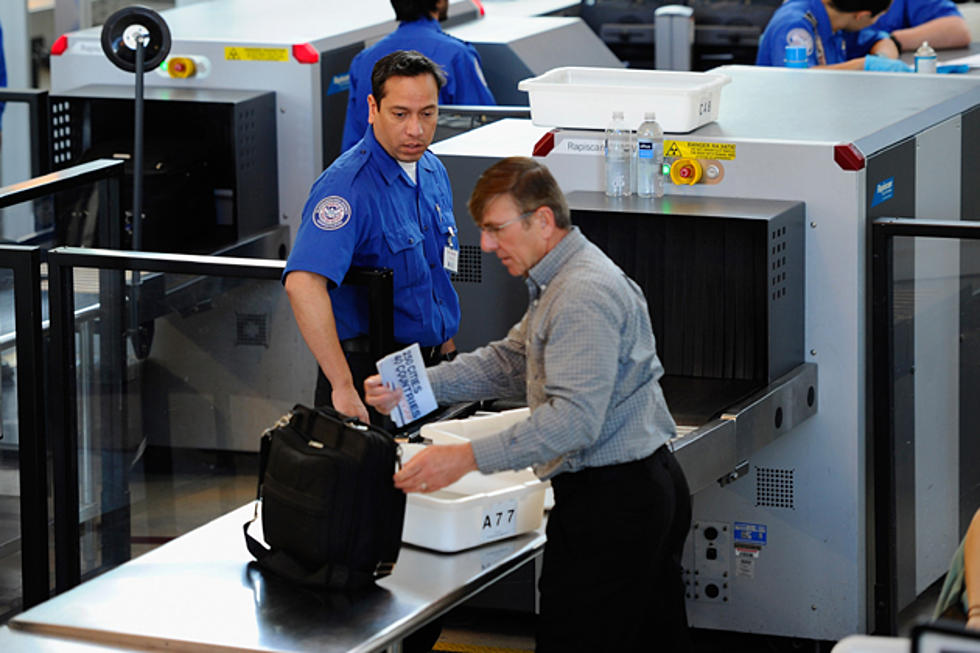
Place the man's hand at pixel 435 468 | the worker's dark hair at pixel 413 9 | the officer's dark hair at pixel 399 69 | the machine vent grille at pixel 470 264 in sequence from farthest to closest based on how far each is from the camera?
the worker's dark hair at pixel 413 9
the machine vent grille at pixel 470 264
the officer's dark hair at pixel 399 69
the man's hand at pixel 435 468

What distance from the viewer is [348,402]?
→ 3605 millimetres

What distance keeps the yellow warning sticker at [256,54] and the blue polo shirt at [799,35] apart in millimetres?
2003

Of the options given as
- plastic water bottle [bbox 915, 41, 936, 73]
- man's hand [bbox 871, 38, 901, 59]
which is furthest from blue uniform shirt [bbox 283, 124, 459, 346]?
man's hand [bbox 871, 38, 901, 59]

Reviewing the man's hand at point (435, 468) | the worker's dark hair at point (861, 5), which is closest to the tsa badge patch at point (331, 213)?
the man's hand at point (435, 468)

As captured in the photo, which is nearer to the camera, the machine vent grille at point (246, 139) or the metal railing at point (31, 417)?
the metal railing at point (31, 417)

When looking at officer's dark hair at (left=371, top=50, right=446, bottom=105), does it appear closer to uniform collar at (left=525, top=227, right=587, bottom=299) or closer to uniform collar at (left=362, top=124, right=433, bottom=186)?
uniform collar at (left=362, top=124, right=433, bottom=186)

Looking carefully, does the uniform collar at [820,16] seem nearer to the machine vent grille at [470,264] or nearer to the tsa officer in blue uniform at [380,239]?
the machine vent grille at [470,264]

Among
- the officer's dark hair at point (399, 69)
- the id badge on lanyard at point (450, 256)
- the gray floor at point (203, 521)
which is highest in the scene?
the officer's dark hair at point (399, 69)

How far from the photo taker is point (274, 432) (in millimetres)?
2967

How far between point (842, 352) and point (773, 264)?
36cm

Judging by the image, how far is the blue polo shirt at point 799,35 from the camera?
6.17 metres

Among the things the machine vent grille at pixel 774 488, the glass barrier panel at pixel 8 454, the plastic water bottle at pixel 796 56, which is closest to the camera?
the machine vent grille at pixel 774 488

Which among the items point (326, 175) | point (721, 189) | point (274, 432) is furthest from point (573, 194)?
point (274, 432)

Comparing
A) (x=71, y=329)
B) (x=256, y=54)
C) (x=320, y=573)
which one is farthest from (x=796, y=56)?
(x=320, y=573)
